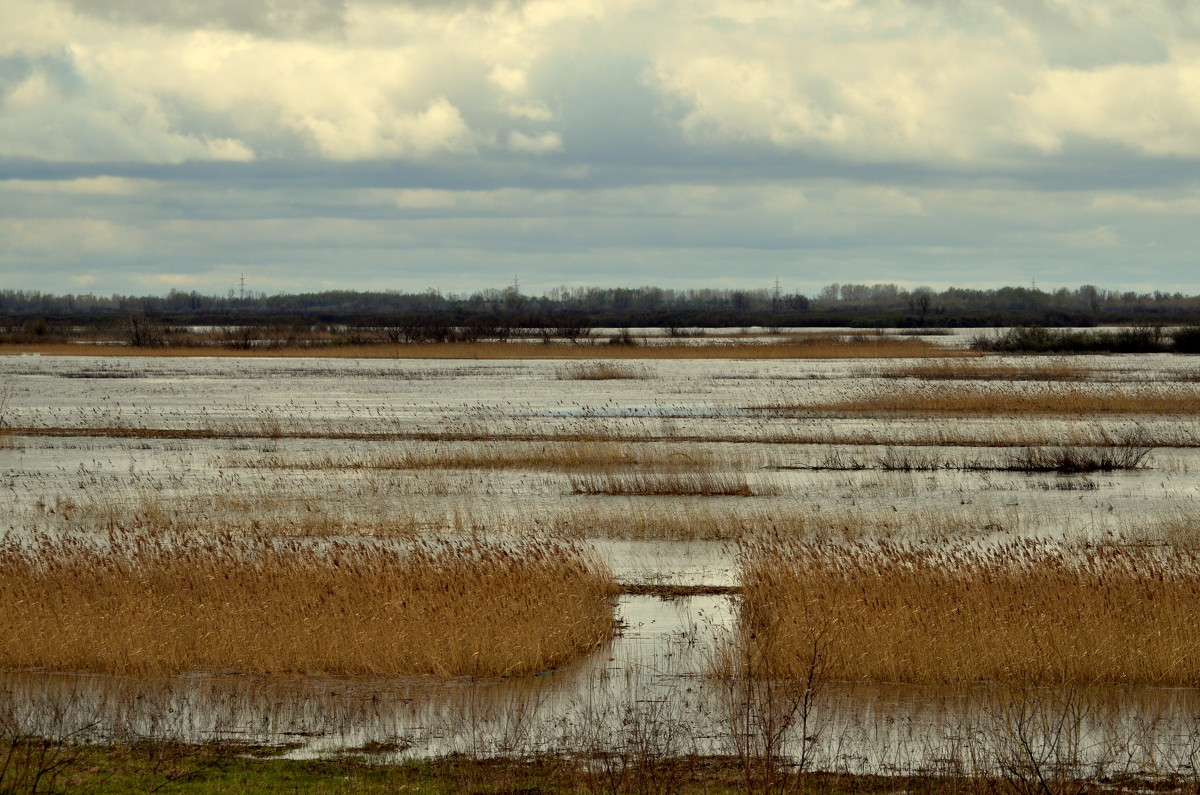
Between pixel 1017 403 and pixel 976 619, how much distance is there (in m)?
32.0

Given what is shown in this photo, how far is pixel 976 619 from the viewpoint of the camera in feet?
45.3

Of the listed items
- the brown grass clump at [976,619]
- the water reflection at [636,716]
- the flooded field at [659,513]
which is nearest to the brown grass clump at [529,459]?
the flooded field at [659,513]

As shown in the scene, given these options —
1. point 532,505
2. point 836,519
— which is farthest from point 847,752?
point 532,505

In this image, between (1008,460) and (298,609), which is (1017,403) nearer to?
(1008,460)

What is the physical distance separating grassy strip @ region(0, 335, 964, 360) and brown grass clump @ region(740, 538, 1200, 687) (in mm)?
59638

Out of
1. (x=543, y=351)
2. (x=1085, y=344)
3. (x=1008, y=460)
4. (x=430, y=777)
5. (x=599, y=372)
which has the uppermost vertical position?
(x=1085, y=344)

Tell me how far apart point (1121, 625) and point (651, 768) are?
685 cm

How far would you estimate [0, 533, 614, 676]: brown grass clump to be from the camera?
42.7 feet

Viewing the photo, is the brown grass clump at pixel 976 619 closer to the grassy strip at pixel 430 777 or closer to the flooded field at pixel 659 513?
the flooded field at pixel 659 513

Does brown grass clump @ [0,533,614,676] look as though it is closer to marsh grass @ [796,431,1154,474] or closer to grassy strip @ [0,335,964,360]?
marsh grass @ [796,431,1154,474]

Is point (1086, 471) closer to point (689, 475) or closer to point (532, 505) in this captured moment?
point (689, 475)

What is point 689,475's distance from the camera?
27.7 m

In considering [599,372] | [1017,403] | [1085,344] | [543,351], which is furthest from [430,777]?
[1085,344]

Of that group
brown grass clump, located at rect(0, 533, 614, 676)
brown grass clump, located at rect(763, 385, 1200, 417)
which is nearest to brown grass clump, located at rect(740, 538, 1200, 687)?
brown grass clump, located at rect(0, 533, 614, 676)
